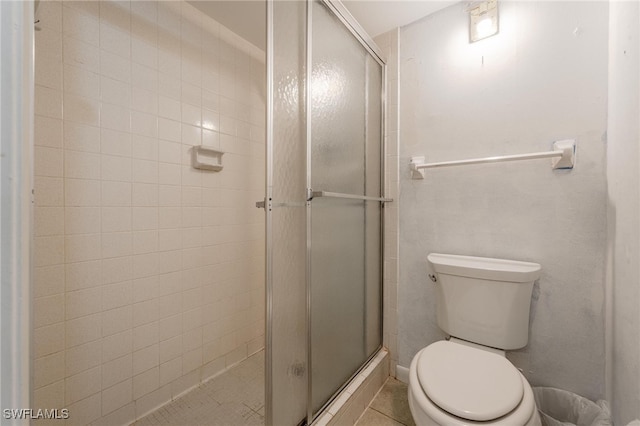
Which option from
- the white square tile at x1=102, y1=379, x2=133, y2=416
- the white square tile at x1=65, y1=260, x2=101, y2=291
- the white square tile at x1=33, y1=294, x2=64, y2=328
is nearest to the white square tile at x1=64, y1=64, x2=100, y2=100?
the white square tile at x1=65, y1=260, x2=101, y2=291

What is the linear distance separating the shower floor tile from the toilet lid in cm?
95

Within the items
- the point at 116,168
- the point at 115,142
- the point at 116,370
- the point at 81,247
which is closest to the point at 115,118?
the point at 115,142

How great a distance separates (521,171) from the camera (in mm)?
1300

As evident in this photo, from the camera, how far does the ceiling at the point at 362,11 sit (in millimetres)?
1481

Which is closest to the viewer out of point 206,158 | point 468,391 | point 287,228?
point 468,391

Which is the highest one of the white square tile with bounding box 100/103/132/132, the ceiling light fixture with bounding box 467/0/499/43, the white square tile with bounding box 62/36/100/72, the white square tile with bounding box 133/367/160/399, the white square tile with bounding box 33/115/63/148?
the ceiling light fixture with bounding box 467/0/499/43

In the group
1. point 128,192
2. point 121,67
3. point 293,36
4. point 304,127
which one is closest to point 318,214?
point 304,127

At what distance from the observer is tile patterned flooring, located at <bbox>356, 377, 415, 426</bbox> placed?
133 cm

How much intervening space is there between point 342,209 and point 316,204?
24 cm

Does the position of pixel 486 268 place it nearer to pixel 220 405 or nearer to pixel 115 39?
pixel 220 405

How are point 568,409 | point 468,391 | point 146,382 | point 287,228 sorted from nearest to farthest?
point 468,391, point 287,228, point 568,409, point 146,382

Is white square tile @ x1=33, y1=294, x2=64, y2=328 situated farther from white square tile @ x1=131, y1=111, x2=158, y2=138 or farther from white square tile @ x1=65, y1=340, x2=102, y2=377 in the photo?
white square tile @ x1=131, y1=111, x2=158, y2=138

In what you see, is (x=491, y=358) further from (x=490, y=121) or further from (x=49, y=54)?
(x=49, y=54)

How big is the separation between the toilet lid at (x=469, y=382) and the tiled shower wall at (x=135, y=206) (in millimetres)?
1358
